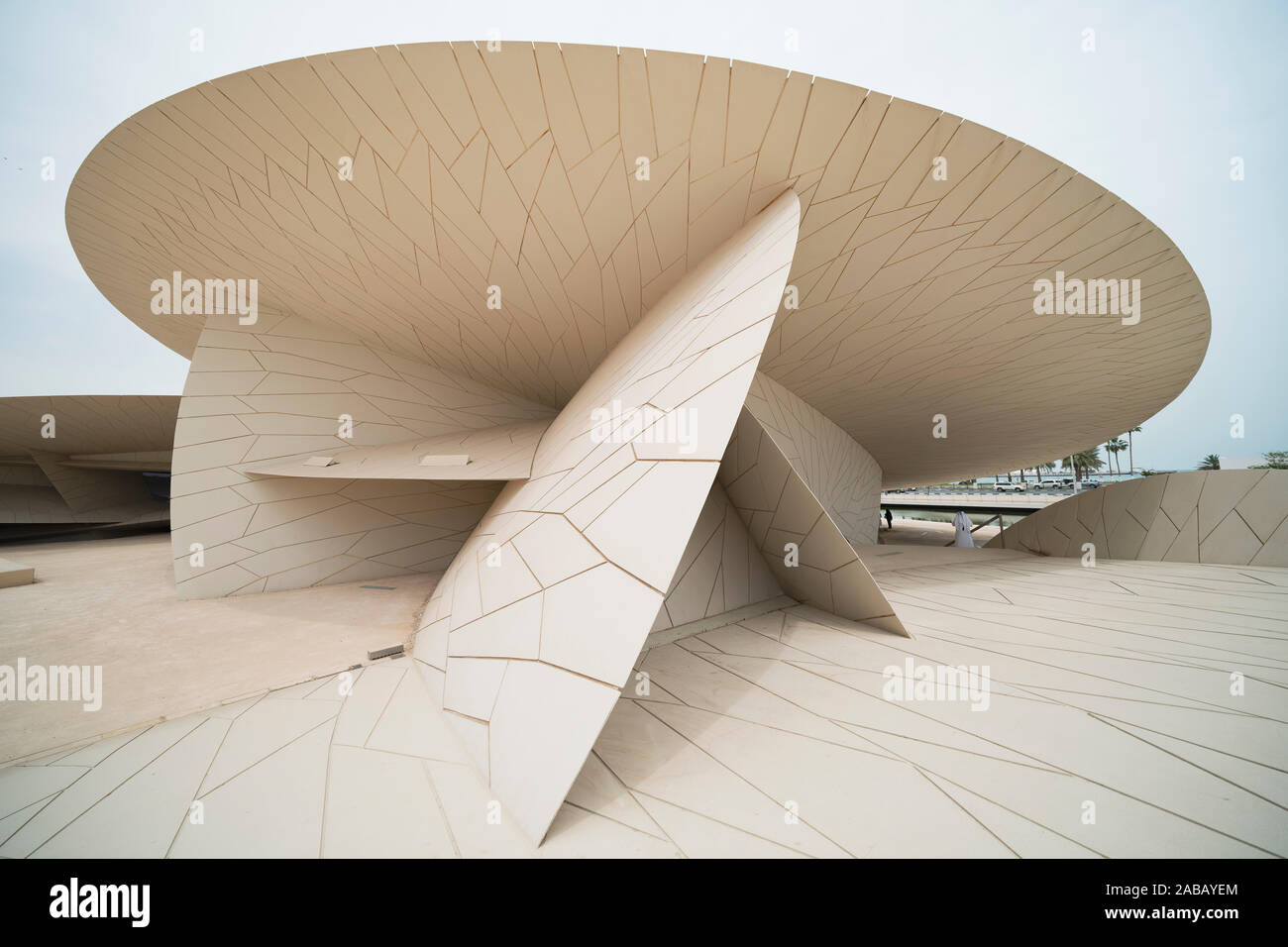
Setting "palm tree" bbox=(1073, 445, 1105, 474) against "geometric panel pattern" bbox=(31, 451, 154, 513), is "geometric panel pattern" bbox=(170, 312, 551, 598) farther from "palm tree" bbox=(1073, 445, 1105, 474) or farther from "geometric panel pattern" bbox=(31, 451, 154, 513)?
"palm tree" bbox=(1073, 445, 1105, 474)

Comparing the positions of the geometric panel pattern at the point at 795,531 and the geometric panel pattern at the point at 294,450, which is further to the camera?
the geometric panel pattern at the point at 294,450

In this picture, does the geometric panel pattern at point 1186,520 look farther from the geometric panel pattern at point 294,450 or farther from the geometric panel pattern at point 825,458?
the geometric panel pattern at point 294,450

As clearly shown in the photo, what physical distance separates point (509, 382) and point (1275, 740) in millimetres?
9362

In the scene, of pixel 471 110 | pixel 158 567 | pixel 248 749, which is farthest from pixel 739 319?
pixel 158 567

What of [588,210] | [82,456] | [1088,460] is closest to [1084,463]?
[1088,460]

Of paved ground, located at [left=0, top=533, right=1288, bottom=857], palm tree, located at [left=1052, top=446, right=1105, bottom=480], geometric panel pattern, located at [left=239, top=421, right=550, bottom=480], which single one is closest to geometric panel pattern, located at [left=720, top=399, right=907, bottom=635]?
paved ground, located at [left=0, top=533, right=1288, bottom=857]

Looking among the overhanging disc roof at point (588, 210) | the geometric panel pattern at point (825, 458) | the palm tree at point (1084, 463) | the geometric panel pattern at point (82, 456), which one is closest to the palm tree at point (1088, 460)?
the palm tree at point (1084, 463)

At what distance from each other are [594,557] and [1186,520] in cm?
1071

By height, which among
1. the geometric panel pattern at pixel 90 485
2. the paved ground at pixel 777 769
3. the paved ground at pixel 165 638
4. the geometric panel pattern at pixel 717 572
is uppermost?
the geometric panel pattern at pixel 90 485

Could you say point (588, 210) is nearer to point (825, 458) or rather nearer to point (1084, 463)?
point (825, 458)

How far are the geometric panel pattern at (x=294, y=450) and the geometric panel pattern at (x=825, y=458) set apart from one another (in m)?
6.12

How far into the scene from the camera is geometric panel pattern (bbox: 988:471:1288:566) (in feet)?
21.2

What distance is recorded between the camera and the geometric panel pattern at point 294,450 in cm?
683

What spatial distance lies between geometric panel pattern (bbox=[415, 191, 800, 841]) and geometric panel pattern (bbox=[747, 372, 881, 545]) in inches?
161
